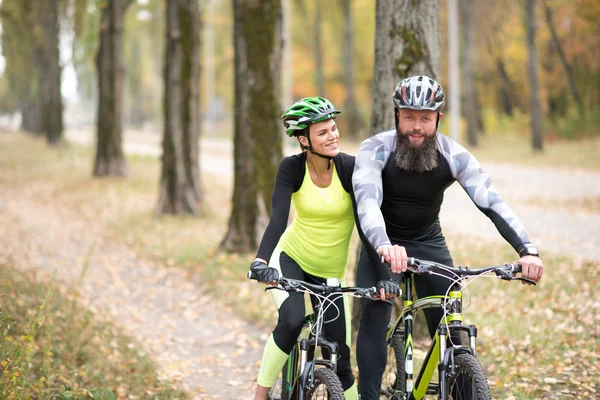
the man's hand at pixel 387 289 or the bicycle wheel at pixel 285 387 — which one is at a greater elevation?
the man's hand at pixel 387 289

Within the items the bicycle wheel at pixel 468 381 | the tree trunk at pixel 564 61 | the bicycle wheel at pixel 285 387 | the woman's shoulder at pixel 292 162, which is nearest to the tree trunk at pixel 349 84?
the tree trunk at pixel 564 61

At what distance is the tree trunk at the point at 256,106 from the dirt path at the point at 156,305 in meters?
1.60

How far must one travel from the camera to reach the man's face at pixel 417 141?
4.39m

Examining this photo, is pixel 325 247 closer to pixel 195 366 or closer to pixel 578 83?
pixel 195 366

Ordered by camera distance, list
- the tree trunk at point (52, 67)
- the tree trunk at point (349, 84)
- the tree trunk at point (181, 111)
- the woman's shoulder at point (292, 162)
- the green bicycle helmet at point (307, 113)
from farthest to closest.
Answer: the tree trunk at point (349, 84), the tree trunk at point (52, 67), the tree trunk at point (181, 111), the woman's shoulder at point (292, 162), the green bicycle helmet at point (307, 113)

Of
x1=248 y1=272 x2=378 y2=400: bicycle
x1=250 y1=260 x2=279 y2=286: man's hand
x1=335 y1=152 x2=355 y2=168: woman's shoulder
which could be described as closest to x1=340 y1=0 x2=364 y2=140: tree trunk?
x1=335 y1=152 x2=355 y2=168: woman's shoulder

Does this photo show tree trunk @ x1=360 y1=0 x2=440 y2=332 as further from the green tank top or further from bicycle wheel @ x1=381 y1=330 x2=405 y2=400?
bicycle wheel @ x1=381 y1=330 x2=405 y2=400

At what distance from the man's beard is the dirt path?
2.85 m

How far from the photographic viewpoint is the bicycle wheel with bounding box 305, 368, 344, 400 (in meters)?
3.94

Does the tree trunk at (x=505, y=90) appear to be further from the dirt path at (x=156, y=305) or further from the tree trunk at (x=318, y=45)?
the dirt path at (x=156, y=305)

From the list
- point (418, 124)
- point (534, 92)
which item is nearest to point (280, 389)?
point (418, 124)

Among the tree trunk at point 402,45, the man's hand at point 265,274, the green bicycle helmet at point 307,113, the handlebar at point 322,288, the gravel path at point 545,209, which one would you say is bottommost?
the gravel path at point 545,209

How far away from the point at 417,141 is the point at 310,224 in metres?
0.83

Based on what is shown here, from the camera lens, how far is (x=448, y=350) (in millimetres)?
3943
